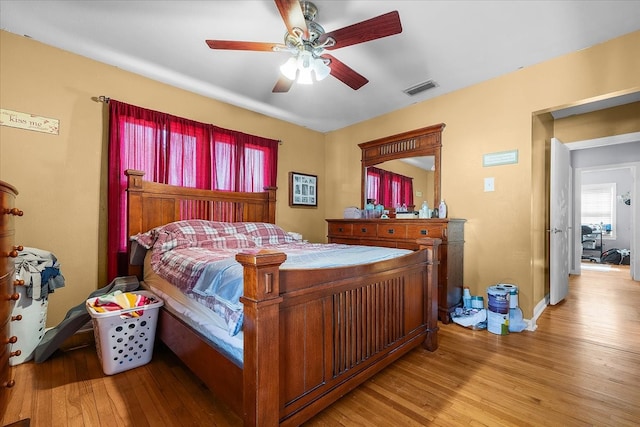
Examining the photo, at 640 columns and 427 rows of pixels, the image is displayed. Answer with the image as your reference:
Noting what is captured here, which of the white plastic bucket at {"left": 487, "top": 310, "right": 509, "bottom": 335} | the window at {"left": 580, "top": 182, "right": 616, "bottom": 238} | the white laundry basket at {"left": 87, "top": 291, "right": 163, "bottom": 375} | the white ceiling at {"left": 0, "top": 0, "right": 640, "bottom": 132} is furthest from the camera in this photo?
the window at {"left": 580, "top": 182, "right": 616, "bottom": 238}

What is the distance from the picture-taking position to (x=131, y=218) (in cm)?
266

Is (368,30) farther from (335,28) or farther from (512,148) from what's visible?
(512,148)

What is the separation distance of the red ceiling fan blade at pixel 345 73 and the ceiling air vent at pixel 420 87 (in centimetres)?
105

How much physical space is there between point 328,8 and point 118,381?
2.92 meters

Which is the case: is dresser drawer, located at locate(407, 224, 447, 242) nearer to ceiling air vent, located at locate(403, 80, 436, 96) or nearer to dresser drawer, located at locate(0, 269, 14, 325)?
ceiling air vent, located at locate(403, 80, 436, 96)

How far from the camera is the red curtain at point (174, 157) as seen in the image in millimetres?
2643

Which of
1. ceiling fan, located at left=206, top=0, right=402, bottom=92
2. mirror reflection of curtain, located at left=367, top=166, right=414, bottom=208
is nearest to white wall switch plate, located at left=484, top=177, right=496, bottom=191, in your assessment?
mirror reflection of curtain, located at left=367, top=166, right=414, bottom=208

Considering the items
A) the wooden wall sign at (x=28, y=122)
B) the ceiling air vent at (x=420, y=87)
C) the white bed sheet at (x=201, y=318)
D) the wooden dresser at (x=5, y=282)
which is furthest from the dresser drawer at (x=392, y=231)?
the wooden wall sign at (x=28, y=122)

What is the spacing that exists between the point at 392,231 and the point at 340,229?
33.8 inches

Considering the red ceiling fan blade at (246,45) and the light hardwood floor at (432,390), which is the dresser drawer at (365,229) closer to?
the light hardwood floor at (432,390)

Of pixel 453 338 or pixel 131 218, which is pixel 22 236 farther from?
pixel 453 338

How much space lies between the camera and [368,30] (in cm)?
174

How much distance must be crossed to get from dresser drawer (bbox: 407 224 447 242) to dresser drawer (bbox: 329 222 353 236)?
0.90 m

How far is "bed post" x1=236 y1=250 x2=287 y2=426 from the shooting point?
1.10 metres
